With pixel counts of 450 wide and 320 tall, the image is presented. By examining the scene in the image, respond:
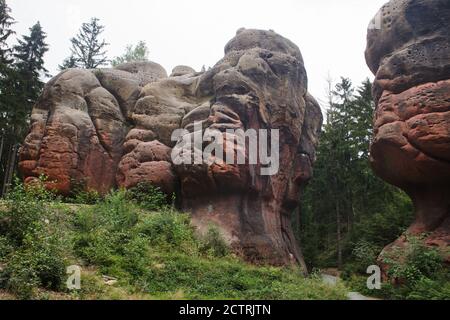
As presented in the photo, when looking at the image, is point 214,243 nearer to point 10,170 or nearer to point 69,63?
point 10,170

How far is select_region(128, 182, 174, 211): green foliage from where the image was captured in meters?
16.6

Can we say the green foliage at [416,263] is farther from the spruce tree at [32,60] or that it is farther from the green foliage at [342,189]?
the spruce tree at [32,60]

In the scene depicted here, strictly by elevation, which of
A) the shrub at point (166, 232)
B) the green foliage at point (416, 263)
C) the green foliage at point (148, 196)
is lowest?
the green foliage at point (416, 263)

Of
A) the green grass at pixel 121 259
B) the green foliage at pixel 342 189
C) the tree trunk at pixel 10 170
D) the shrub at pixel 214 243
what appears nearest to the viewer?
the green grass at pixel 121 259

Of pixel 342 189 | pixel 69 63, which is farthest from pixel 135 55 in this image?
pixel 342 189

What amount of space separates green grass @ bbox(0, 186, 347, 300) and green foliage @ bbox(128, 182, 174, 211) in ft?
5.92

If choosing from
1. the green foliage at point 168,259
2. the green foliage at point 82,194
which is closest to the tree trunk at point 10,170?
the green foliage at point 82,194

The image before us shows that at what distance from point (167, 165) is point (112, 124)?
3.88 meters

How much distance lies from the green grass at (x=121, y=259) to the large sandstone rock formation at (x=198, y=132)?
2040mm

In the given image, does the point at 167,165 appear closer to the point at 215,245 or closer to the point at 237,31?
the point at 215,245

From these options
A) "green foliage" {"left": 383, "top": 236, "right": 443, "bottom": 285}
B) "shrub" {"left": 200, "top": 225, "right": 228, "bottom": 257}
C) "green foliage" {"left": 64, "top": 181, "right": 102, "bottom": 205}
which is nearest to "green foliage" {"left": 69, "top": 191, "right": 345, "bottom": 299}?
"shrub" {"left": 200, "top": 225, "right": 228, "bottom": 257}

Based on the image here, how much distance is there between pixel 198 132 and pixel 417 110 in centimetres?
832

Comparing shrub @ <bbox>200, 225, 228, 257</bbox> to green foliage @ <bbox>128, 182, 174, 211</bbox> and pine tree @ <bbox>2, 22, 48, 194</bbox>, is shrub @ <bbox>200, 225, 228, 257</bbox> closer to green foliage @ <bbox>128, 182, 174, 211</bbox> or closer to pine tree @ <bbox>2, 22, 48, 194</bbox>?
green foliage @ <bbox>128, 182, 174, 211</bbox>

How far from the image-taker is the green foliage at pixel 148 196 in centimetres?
1661
